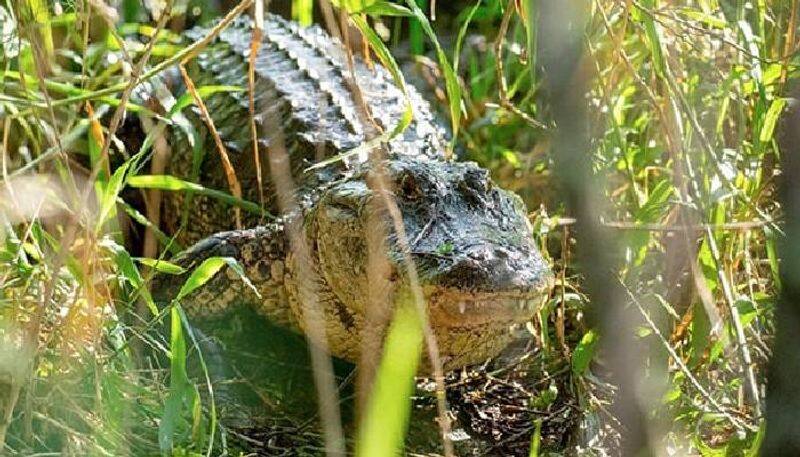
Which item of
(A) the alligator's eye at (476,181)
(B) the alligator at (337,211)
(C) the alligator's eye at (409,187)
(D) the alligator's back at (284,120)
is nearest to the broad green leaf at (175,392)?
(B) the alligator at (337,211)

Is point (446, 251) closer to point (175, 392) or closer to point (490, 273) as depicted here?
point (490, 273)

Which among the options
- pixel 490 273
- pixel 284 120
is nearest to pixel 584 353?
pixel 490 273

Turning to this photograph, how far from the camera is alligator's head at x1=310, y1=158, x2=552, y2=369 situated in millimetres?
2418

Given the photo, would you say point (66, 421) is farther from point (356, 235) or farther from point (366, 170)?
point (366, 170)

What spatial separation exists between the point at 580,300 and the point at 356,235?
2.23 ft

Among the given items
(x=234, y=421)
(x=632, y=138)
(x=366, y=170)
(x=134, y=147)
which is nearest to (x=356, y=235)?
(x=366, y=170)

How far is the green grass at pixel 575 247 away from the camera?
2352mm

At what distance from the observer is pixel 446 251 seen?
2.51 meters

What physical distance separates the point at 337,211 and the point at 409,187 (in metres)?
0.27

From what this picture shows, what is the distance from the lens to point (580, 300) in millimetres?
3109

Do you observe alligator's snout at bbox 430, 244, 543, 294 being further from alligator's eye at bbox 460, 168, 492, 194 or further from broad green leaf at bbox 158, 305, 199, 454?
broad green leaf at bbox 158, 305, 199, 454

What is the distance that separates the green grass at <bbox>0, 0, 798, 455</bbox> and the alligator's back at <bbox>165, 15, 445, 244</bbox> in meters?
0.37

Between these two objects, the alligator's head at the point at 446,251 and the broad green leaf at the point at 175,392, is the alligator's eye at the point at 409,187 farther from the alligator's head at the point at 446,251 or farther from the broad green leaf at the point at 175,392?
the broad green leaf at the point at 175,392

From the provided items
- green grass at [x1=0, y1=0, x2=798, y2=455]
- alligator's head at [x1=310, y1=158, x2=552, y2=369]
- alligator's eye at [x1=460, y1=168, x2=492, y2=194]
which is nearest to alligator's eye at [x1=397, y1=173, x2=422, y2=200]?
alligator's head at [x1=310, y1=158, x2=552, y2=369]
